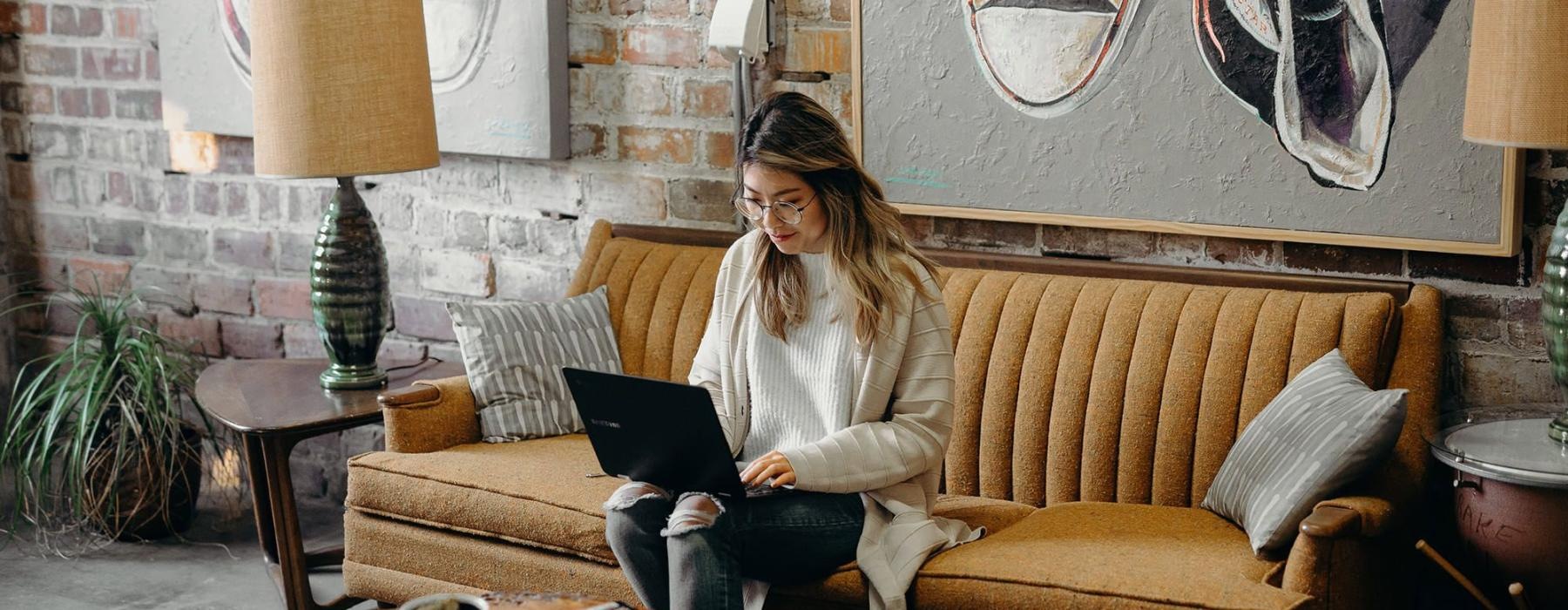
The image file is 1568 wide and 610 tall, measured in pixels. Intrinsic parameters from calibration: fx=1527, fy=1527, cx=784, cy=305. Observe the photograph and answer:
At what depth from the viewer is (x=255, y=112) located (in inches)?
123

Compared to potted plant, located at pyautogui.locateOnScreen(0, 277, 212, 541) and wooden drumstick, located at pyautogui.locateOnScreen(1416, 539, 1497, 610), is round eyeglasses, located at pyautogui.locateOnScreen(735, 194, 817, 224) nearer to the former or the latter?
wooden drumstick, located at pyautogui.locateOnScreen(1416, 539, 1497, 610)

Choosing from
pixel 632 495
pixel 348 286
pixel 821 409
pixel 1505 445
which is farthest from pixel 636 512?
pixel 1505 445

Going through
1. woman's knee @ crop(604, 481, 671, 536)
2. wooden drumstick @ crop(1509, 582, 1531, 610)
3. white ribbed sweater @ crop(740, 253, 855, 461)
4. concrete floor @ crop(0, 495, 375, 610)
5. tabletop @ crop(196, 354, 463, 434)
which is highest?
white ribbed sweater @ crop(740, 253, 855, 461)

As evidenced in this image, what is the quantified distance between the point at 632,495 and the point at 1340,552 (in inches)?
42.3

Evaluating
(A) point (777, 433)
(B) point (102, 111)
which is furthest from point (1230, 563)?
(B) point (102, 111)

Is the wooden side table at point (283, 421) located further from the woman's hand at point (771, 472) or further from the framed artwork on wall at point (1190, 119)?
the framed artwork on wall at point (1190, 119)

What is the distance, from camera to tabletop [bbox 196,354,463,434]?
304 cm

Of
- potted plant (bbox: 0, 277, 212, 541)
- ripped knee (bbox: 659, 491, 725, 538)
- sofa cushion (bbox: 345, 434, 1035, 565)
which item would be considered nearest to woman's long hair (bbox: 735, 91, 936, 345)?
ripped knee (bbox: 659, 491, 725, 538)

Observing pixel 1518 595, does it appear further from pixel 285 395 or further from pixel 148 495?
pixel 148 495

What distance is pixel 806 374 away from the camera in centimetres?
254

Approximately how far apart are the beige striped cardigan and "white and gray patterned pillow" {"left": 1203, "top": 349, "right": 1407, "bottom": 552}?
0.44 m

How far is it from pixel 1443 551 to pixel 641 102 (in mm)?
1930

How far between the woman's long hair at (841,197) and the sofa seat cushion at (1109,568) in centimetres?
40

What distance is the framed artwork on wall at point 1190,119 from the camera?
8.93ft
